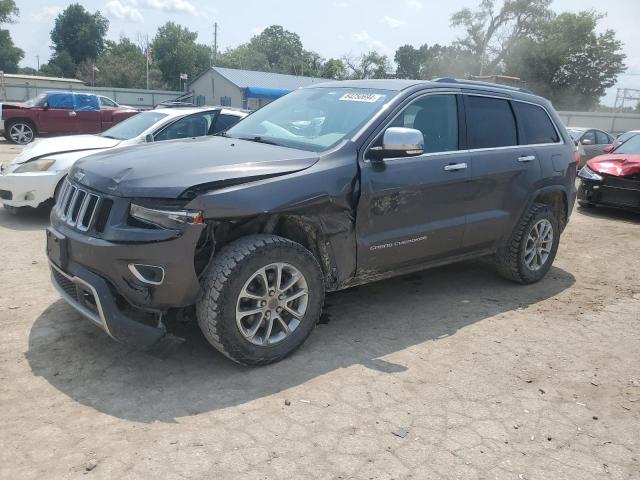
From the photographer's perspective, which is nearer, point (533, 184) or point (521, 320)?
point (521, 320)

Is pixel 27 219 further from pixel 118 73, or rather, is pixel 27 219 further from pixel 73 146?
pixel 118 73

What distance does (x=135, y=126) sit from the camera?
8031mm

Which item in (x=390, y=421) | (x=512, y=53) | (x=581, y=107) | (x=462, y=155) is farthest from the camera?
(x=512, y=53)

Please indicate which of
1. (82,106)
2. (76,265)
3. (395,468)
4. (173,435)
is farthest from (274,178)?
(82,106)

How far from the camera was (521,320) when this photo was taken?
15.3 ft

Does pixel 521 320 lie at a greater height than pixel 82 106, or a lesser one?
lesser

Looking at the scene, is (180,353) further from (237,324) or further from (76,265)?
(76,265)

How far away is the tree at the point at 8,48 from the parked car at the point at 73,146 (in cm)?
7360

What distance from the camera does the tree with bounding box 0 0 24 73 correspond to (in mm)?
67875

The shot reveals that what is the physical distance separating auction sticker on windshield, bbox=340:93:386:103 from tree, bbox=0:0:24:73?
256 ft

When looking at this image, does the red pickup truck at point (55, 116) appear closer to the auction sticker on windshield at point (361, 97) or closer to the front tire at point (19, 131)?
the front tire at point (19, 131)

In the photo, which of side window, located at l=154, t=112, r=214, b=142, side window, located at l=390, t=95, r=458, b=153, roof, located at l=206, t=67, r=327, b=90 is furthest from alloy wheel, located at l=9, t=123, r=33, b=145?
roof, located at l=206, t=67, r=327, b=90

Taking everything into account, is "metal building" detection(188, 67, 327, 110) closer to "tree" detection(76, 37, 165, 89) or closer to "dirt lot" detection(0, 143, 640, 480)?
"tree" detection(76, 37, 165, 89)

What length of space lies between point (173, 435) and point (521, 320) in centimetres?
305
